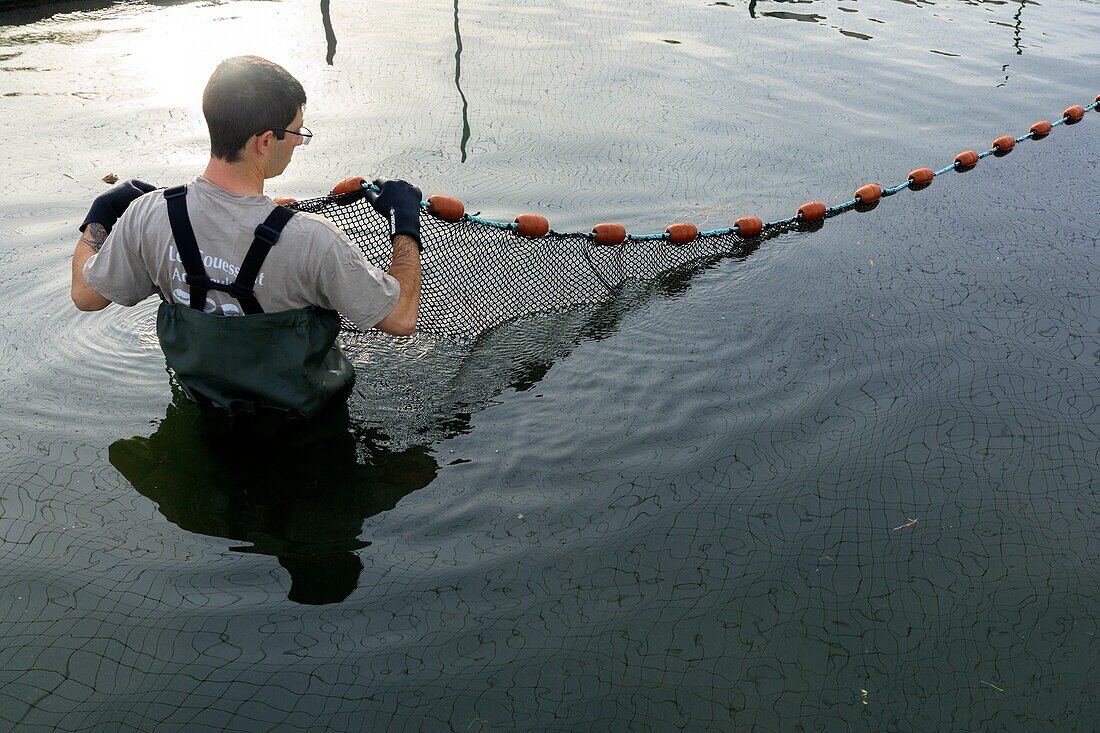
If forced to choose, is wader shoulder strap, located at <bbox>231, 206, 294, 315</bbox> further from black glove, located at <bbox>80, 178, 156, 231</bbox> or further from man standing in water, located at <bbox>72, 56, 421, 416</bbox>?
black glove, located at <bbox>80, 178, 156, 231</bbox>

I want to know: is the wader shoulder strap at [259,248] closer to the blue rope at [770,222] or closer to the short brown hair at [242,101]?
the short brown hair at [242,101]

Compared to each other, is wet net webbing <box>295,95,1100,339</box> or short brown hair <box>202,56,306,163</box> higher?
short brown hair <box>202,56,306,163</box>

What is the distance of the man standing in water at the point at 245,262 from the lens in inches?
113

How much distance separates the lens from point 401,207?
3320 millimetres

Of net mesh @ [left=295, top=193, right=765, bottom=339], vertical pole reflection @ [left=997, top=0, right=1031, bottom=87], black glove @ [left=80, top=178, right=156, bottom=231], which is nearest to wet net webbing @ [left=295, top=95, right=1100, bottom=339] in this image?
net mesh @ [left=295, top=193, right=765, bottom=339]

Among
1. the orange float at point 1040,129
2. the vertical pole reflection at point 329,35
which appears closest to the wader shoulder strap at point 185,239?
the vertical pole reflection at point 329,35

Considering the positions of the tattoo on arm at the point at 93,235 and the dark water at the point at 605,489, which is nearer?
the dark water at the point at 605,489

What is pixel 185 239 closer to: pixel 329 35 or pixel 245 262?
pixel 245 262

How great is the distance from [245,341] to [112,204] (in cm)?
77

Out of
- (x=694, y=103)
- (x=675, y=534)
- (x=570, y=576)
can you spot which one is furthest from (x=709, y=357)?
(x=694, y=103)


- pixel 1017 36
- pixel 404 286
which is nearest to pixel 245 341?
pixel 404 286

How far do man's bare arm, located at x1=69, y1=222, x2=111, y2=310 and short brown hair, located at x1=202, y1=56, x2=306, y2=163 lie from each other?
2.36 ft

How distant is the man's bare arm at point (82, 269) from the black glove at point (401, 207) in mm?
1039

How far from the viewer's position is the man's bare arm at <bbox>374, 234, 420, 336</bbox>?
3221 millimetres
